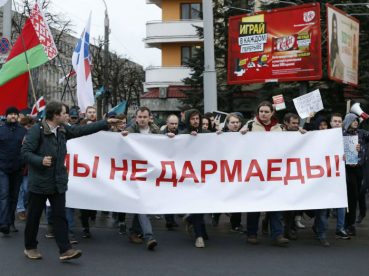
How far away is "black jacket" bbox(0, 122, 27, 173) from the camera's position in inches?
341

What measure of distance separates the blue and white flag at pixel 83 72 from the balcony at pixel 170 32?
2666 cm

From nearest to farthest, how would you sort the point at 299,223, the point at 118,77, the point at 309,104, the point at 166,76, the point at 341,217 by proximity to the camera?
the point at 341,217
the point at 299,223
the point at 309,104
the point at 166,76
the point at 118,77

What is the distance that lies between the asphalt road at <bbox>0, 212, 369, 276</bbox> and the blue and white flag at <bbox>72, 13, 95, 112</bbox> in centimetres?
308

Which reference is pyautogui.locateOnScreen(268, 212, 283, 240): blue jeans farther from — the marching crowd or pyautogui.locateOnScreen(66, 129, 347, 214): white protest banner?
pyautogui.locateOnScreen(66, 129, 347, 214): white protest banner

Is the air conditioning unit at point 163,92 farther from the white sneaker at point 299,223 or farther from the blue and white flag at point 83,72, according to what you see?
the white sneaker at point 299,223

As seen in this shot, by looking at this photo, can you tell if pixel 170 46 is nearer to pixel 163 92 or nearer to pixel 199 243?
pixel 163 92

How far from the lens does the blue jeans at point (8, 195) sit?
8.34 meters

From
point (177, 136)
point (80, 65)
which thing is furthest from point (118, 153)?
point (80, 65)

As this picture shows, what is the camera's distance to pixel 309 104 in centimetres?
962

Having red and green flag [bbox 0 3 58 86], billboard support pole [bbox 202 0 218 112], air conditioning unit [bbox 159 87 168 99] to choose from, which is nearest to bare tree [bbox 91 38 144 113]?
air conditioning unit [bbox 159 87 168 99]

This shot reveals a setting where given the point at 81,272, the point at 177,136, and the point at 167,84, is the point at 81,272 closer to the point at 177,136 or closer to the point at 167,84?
the point at 177,136

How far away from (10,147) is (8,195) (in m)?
0.74

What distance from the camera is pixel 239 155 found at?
8109mm

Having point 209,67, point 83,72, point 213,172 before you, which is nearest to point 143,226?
point 213,172
